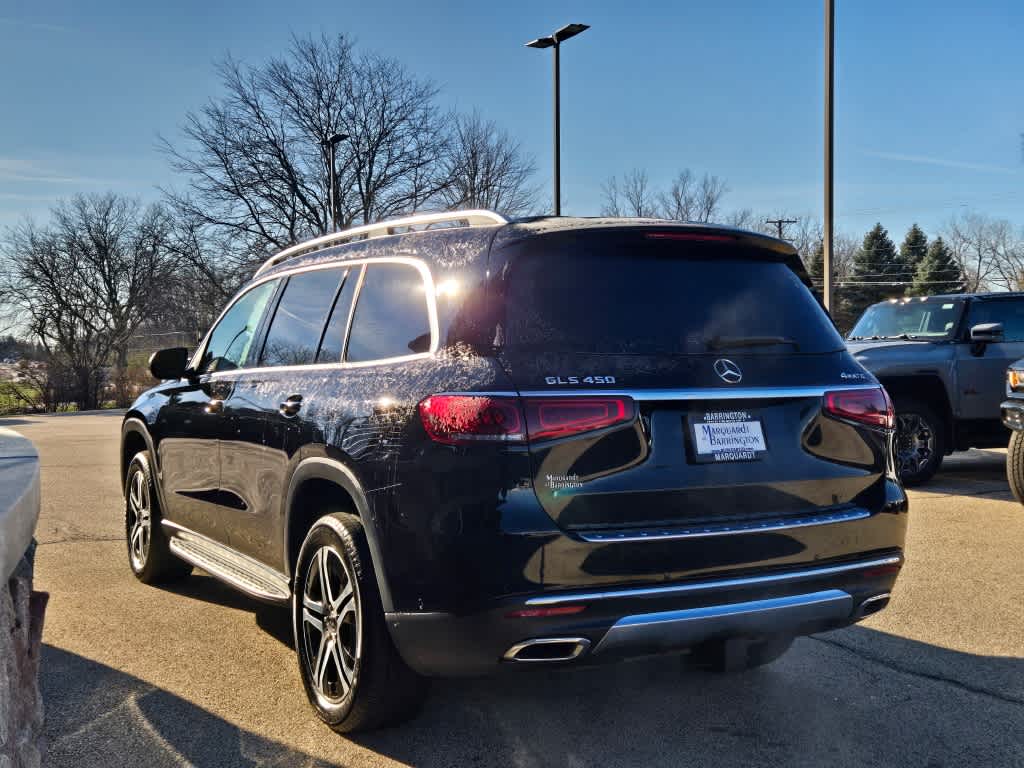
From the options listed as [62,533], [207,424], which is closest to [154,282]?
[62,533]

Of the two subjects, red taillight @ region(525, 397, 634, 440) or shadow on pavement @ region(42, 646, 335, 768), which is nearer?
red taillight @ region(525, 397, 634, 440)

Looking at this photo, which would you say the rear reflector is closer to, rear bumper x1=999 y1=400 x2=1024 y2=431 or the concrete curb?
the concrete curb

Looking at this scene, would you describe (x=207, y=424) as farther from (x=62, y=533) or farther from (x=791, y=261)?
(x=62, y=533)

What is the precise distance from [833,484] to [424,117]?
121ft

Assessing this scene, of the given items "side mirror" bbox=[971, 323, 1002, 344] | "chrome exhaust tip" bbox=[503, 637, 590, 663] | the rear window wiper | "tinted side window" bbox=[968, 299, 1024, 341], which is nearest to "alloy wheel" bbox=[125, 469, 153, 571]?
"chrome exhaust tip" bbox=[503, 637, 590, 663]

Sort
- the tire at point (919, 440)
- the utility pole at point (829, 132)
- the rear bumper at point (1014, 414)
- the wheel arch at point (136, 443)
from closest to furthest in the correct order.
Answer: the wheel arch at point (136, 443) → the rear bumper at point (1014, 414) → the tire at point (919, 440) → the utility pole at point (829, 132)

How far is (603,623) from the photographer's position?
10.0ft

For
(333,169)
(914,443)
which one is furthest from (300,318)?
(333,169)

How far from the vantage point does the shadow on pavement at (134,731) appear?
3402mm

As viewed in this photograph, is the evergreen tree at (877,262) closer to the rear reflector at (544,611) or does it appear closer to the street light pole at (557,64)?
the street light pole at (557,64)

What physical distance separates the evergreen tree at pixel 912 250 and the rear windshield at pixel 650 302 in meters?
86.0

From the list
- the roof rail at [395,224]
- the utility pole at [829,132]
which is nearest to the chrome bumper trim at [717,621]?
the roof rail at [395,224]

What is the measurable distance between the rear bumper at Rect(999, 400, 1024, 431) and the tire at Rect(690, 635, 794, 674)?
4.38 m

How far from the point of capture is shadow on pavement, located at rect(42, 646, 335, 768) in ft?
11.2
